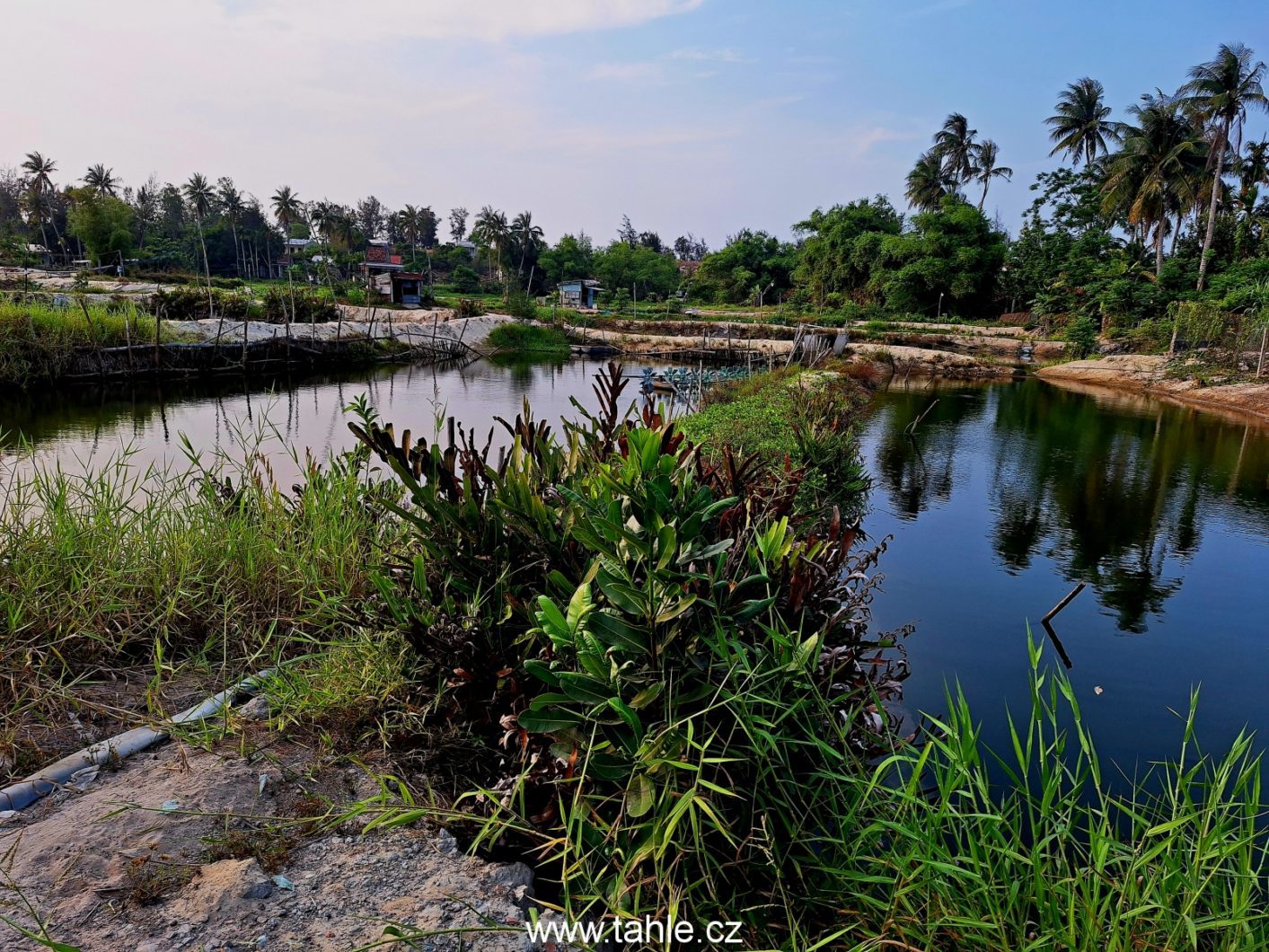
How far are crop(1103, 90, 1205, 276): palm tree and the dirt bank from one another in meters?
5.81

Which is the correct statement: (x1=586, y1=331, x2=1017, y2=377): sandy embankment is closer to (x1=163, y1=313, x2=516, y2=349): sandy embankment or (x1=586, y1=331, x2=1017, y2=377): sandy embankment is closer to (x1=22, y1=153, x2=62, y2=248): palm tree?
(x1=163, y1=313, x2=516, y2=349): sandy embankment

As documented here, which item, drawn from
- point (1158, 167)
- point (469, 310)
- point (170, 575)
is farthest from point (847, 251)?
point (170, 575)

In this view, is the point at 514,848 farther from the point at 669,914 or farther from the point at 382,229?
the point at 382,229

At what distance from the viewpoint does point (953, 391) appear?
1772cm

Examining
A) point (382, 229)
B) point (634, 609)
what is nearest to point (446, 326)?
point (634, 609)

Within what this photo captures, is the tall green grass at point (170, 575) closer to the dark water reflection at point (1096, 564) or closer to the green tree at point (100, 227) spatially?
the dark water reflection at point (1096, 564)

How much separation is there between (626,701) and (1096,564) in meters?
5.49

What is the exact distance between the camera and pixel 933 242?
99.5 ft

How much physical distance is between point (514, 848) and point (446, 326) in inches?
947

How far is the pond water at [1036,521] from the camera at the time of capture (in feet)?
12.6

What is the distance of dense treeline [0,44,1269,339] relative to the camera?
22.8 meters

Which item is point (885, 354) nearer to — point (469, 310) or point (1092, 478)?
point (1092, 478)

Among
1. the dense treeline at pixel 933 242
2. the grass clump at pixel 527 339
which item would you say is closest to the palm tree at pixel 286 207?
the dense treeline at pixel 933 242

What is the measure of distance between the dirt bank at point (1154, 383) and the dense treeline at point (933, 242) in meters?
2.09
